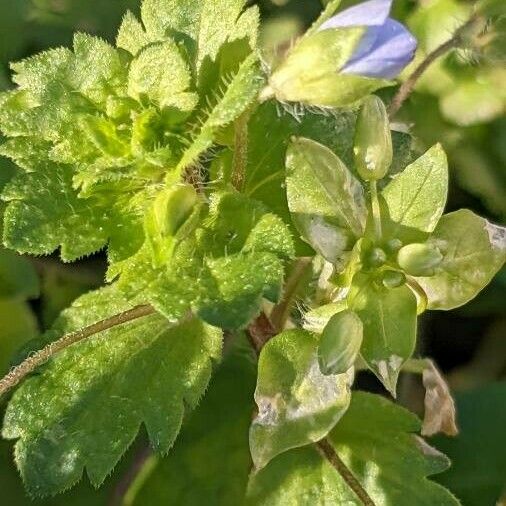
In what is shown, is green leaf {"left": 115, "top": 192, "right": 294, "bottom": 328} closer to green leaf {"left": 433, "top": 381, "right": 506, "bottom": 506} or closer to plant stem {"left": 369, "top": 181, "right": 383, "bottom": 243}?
plant stem {"left": 369, "top": 181, "right": 383, "bottom": 243}

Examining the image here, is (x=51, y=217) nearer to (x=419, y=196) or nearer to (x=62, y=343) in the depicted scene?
(x=62, y=343)

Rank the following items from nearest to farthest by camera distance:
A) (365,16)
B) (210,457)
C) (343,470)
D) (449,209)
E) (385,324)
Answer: (365,16)
(385,324)
(343,470)
(210,457)
(449,209)

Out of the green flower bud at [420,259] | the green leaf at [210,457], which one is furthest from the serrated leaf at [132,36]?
the green leaf at [210,457]

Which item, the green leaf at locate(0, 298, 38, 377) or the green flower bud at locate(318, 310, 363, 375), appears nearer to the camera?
the green flower bud at locate(318, 310, 363, 375)

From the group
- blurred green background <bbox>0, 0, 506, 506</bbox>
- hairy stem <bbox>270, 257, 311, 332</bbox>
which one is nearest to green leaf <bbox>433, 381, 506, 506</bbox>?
blurred green background <bbox>0, 0, 506, 506</bbox>

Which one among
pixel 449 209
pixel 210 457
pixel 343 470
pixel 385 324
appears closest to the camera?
pixel 385 324

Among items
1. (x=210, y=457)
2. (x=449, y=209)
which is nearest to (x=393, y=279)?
(x=210, y=457)

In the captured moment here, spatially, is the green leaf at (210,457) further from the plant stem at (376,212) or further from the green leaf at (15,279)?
the plant stem at (376,212)

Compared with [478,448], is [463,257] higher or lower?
higher
